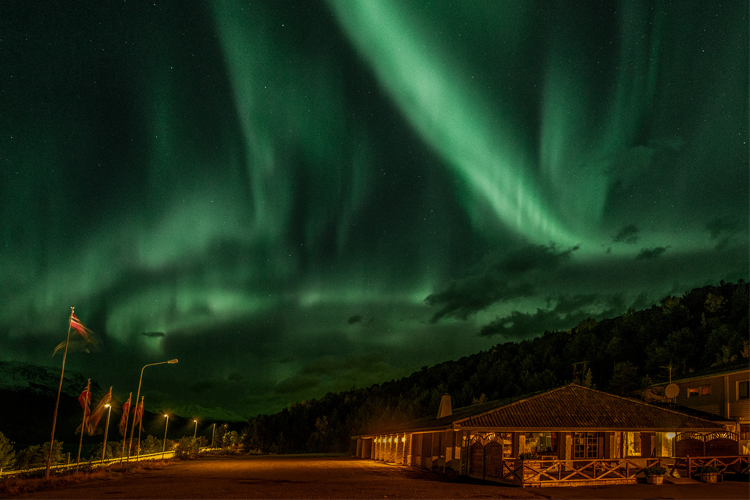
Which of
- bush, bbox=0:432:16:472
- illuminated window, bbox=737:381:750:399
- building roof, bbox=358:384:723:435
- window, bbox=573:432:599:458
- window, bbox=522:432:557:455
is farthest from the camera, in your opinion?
bush, bbox=0:432:16:472

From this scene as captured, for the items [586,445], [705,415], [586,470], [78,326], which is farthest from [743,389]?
[78,326]

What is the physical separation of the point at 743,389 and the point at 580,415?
35.4 feet

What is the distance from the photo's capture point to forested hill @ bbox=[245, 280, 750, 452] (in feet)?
274

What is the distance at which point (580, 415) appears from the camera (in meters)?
29.8

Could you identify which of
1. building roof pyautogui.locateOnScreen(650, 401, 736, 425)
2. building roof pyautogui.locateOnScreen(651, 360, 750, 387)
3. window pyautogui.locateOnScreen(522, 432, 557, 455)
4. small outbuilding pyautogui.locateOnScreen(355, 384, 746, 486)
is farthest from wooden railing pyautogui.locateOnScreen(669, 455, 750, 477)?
window pyautogui.locateOnScreen(522, 432, 557, 455)

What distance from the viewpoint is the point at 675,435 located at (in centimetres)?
3130

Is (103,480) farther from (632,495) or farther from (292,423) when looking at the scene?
(292,423)

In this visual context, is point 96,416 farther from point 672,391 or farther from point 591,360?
point 591,360

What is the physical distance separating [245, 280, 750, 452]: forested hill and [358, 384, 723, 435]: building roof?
42871 millimetres

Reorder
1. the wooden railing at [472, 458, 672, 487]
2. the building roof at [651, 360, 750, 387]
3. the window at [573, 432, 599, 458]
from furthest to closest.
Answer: the building roof at [651, 360, 750, 387] → the window at [573, 432, 599, 458] → the wooden railing at [472, 458, 672, 487]

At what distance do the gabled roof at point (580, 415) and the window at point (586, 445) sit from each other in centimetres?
154

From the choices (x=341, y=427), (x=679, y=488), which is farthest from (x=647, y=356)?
(x=679, y=488)

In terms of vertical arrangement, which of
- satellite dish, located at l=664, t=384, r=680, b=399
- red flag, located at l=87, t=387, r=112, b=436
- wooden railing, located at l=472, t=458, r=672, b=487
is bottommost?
wooden railing, located at l=472, t=458, r=672, b=487

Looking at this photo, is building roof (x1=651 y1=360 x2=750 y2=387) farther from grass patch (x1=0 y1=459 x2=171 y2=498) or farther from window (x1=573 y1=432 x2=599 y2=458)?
grass patch (x1=0 y1=459 x2=171 y2=498)
